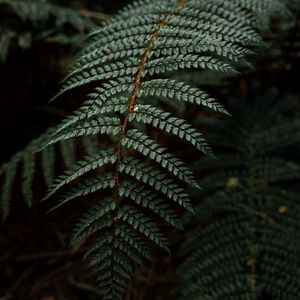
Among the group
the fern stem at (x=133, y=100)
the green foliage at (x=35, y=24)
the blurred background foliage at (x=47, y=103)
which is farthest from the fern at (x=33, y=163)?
the fern stem at (x=133, y=100)

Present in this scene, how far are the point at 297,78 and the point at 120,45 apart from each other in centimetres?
185

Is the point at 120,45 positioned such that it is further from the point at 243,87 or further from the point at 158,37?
the point at 243,87

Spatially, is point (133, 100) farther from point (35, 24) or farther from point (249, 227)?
point (35, 24)

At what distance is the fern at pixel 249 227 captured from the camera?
1696mm

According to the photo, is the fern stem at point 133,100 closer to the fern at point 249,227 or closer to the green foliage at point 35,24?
the fern at point 249,227

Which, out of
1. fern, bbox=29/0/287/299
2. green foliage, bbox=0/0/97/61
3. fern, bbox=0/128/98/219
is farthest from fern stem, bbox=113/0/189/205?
green foliage, bbox=0/0/97/61

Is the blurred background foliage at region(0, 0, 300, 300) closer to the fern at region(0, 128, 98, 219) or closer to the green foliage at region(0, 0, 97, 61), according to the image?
the green foliage at region(0, 0, 97, 61)

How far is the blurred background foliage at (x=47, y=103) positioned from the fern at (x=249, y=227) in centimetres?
39

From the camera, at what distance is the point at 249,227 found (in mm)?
1865

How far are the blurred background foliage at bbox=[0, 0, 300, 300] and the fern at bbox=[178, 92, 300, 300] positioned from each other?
0.39 metres

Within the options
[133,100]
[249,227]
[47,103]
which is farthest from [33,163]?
[249,227]

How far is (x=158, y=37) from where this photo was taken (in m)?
1.39

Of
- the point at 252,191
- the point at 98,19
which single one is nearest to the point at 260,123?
the point at 252,191

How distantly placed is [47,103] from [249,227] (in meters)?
1.44
